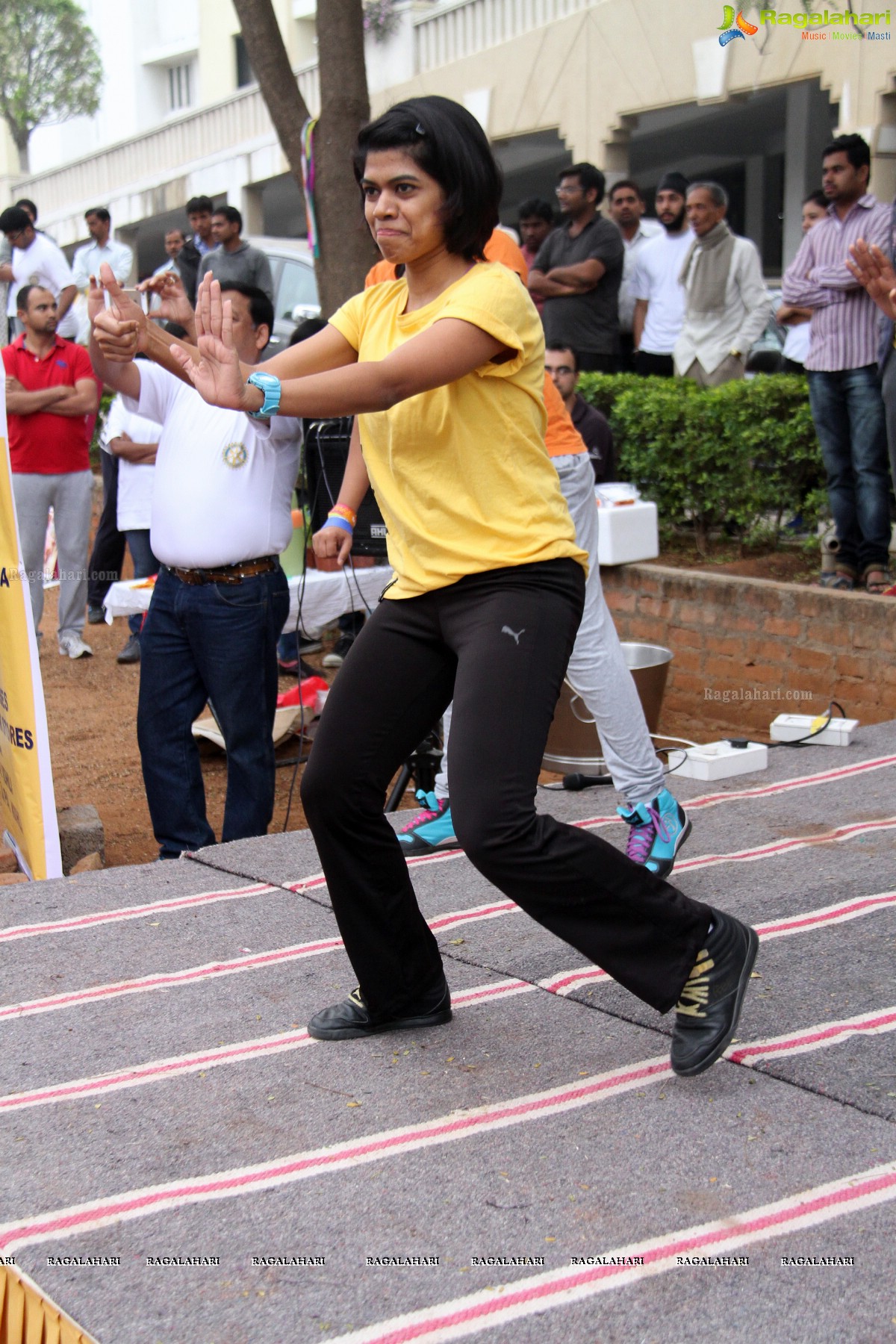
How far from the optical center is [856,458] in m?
7.73

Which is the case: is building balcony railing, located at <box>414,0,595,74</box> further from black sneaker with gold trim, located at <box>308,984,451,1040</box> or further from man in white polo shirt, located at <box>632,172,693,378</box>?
black sneaker with gold trim, located at <box>308,984,451,1040</box>

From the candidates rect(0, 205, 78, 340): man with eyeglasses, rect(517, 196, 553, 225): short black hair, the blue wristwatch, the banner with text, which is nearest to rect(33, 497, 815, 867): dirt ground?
the banner with text

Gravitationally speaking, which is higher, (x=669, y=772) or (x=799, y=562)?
(x=799, y=562)

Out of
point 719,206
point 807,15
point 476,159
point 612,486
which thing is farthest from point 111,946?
point 807,15

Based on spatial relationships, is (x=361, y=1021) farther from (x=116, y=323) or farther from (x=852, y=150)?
(x=852, y=150)

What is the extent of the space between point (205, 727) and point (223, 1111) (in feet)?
15.4

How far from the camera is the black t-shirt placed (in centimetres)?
966

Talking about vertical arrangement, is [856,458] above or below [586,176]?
below

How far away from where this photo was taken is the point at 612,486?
862 centimetres

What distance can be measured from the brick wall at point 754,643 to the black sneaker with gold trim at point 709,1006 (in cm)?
459

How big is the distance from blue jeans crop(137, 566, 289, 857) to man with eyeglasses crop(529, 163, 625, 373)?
198 inches

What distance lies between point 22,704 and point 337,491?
82.1 inches

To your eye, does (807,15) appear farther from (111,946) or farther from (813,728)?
(111,946)

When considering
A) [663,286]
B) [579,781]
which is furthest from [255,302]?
[663,286]
